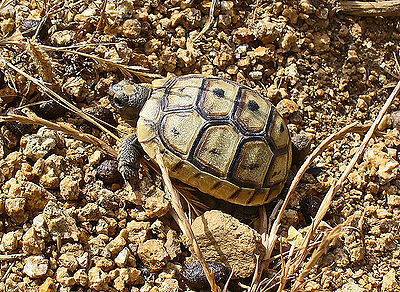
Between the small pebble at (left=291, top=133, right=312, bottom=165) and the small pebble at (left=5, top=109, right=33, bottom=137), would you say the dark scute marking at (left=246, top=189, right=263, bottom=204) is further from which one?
the small pebble at (left=5, top=109, right=33, bottom=137)

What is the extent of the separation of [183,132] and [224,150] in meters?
0.28

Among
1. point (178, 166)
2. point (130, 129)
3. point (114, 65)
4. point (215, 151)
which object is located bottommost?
point (130, 129)

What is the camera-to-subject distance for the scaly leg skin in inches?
117

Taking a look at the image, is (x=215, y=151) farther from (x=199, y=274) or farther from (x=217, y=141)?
(x=199, y=274)

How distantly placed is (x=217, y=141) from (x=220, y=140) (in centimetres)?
2

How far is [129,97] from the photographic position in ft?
10.4

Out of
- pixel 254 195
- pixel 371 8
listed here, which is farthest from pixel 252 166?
pixel 371 8

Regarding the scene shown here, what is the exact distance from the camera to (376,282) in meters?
2.97

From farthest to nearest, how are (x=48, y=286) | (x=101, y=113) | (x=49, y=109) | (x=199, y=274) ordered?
1. (x=101, y=113)
2. (x=49, y=109)
3. (x=199, y=274)
4. (x=48, y=286)

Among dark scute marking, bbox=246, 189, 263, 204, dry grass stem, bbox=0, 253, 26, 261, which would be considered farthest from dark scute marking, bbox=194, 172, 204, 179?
dry grass stem, bbox=0, 253, 26, 261

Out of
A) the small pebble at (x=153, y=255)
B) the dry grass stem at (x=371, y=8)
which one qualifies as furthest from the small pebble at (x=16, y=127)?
the dry grass stem at (x=371, y=8)

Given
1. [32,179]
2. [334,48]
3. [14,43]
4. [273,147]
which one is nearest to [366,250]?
[273,147]

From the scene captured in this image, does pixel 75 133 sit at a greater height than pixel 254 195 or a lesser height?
greater

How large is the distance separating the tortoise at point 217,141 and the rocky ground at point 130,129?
23cm
